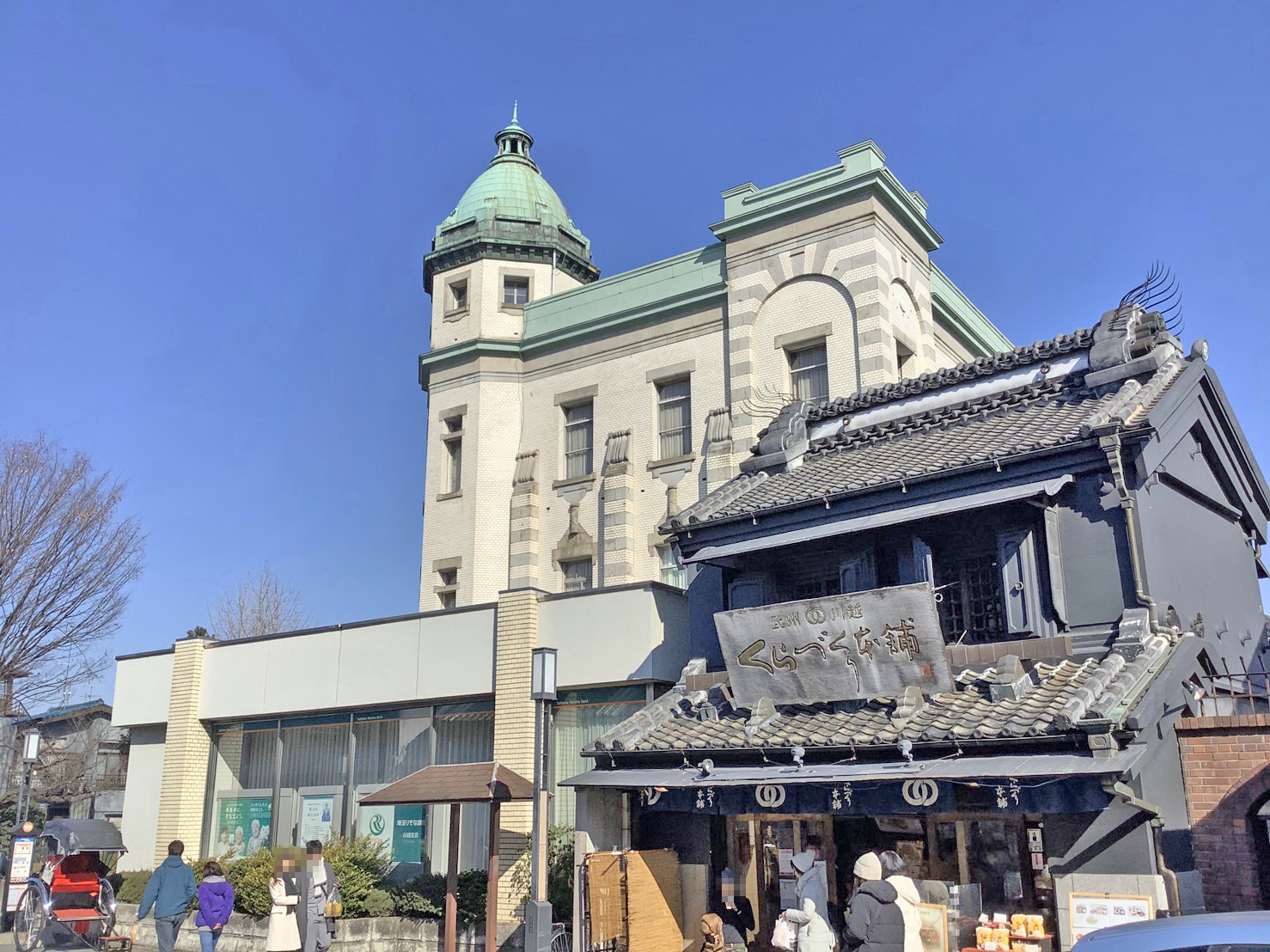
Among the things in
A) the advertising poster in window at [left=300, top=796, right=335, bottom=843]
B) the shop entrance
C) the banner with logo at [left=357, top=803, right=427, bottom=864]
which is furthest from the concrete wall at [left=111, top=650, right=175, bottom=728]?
the shop entrance

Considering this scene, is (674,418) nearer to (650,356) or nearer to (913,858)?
(650,356)

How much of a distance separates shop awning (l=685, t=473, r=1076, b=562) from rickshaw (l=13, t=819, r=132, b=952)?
39.3 ft

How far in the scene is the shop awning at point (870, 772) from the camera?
11672mm

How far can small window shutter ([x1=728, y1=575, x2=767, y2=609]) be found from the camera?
17641 millimetres

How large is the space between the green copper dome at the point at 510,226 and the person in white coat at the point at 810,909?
20020 millimetres

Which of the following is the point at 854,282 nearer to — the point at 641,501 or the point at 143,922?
the point at 641,501

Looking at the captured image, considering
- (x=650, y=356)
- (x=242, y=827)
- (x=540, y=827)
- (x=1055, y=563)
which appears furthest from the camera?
(x=650, y=356)

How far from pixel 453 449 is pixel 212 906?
17.2 metres

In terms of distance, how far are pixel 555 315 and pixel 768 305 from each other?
627 centimetres

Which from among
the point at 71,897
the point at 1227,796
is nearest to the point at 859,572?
the point at 1227,796

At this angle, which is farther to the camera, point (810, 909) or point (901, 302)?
point (901, 302)

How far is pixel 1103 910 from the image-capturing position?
1181 centimetres

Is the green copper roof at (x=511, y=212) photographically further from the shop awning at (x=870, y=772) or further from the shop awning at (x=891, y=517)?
the shop awning at (x=870, y=772)

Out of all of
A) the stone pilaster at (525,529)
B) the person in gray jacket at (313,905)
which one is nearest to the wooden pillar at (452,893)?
the person in gray jacket at (313,905)
